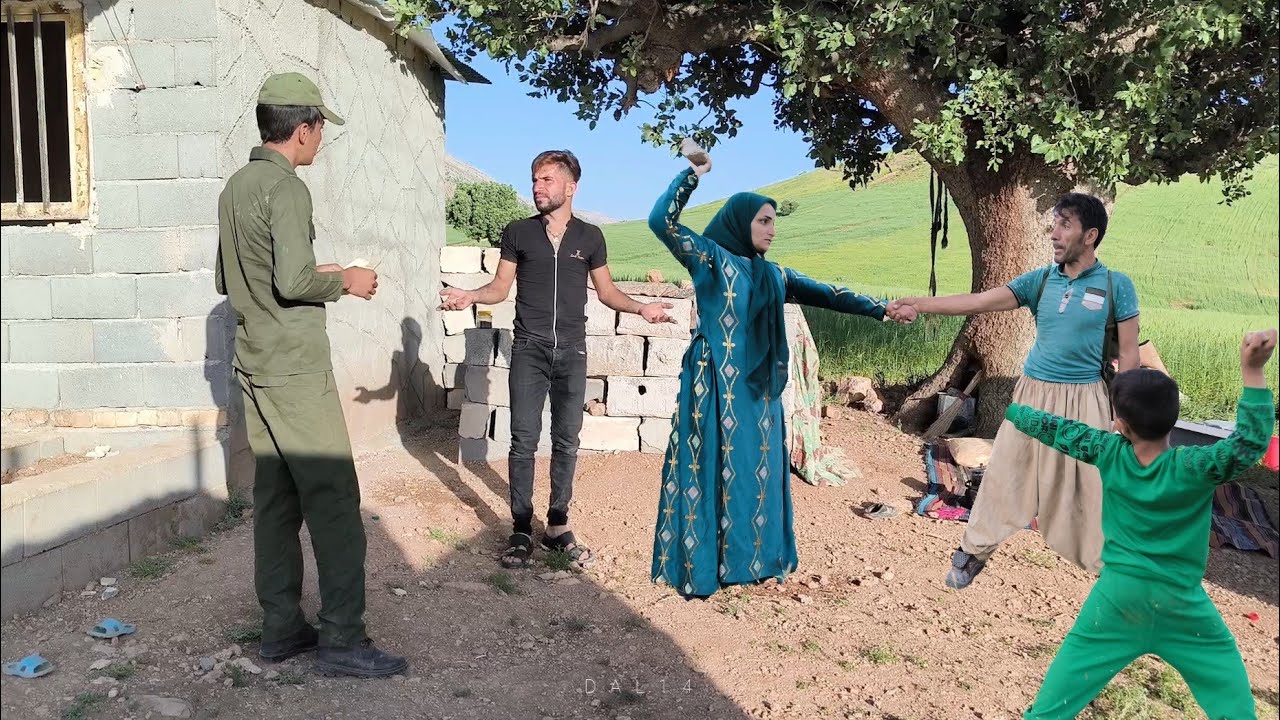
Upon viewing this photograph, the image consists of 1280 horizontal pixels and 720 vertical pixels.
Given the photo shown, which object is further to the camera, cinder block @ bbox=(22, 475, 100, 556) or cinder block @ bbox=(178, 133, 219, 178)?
cinder block @ bbox=(178, 133, 219, 178)

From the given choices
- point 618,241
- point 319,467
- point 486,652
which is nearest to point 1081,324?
point 486,652

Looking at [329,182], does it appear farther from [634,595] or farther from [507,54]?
[634,595]

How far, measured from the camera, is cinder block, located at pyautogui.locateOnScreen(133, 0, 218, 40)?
5281mm

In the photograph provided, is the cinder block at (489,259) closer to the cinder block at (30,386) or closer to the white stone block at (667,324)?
the white stone block at (667,324)

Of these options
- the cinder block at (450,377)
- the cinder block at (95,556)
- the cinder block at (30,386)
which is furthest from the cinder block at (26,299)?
the cinder block at (450,377)

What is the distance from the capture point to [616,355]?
746 cm

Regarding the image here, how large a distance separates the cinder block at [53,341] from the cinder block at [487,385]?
2695 mm

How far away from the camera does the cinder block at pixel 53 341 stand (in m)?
5.39

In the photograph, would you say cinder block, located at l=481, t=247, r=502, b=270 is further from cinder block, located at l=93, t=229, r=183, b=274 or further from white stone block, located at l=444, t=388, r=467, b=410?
cinder block, located at l=93, t=229, r=183, b=274

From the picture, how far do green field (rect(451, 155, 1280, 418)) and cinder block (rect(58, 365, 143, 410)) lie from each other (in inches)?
209

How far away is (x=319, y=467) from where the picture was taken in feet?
11.5

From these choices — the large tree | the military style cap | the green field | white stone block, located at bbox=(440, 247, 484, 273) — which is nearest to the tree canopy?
the large tree

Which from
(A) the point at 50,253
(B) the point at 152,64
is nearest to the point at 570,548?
(A) the point at 50,253

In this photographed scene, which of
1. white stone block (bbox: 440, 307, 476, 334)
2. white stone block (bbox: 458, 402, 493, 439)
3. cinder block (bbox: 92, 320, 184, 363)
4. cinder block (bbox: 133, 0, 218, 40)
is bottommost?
white stone block (bbox: 458, 402, 493, 439)
